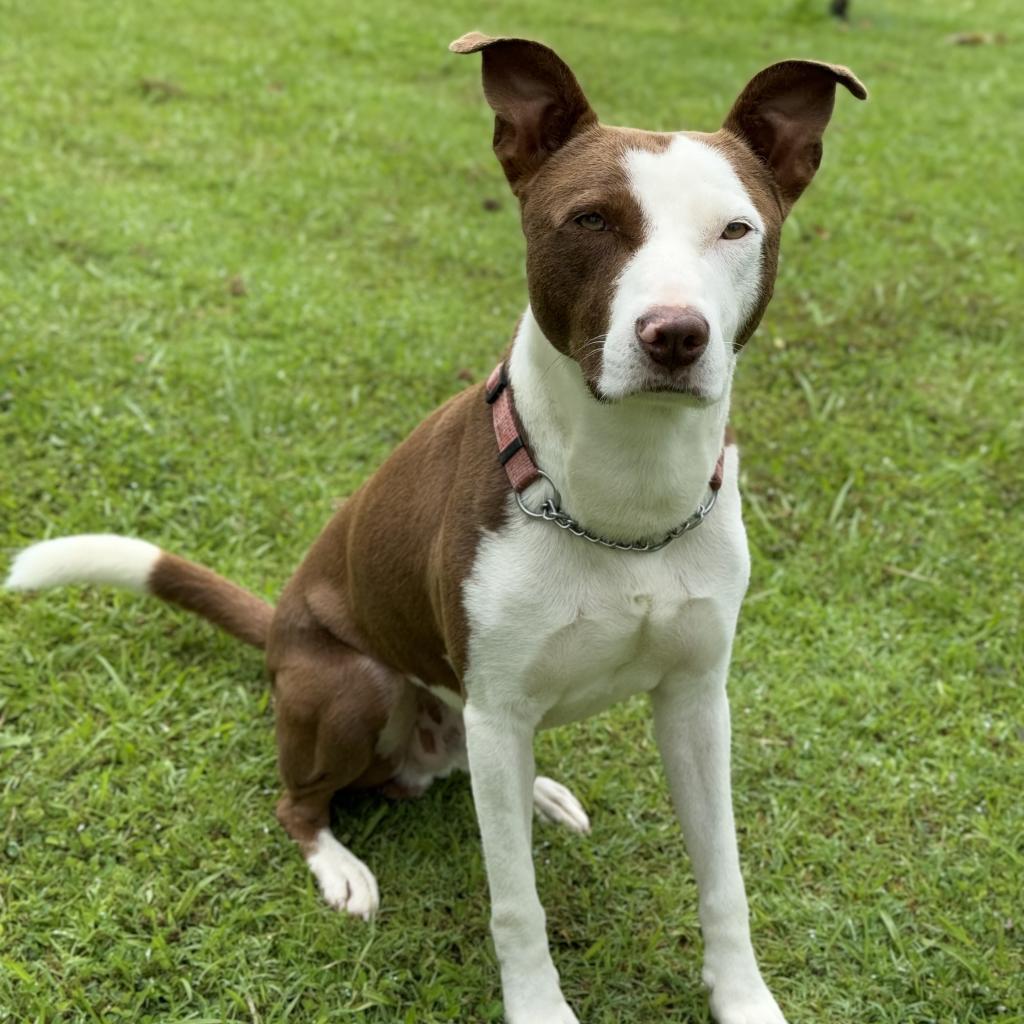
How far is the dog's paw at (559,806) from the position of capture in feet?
11.1

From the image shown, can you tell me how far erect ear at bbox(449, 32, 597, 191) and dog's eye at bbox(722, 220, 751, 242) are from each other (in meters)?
0.40

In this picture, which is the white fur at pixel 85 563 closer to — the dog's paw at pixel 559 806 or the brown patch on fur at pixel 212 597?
the brown patch on fur at pixel 212 597

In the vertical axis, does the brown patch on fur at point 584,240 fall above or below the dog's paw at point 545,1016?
above

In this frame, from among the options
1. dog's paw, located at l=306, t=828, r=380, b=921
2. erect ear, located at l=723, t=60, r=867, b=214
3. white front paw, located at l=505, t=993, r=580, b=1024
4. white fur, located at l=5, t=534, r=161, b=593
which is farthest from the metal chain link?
white fur, located at l=5, t=534, r=161, b=593

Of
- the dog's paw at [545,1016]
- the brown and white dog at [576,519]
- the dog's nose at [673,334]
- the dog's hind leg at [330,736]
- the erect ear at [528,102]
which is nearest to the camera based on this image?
the dog's nose at [673,334]

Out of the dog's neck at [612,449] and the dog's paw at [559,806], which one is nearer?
the dog's neck at [612,449]

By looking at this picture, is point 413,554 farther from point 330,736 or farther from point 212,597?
point 212,597

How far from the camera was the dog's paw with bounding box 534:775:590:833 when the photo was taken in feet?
11.1

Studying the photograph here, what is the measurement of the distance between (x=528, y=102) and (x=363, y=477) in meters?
2.49

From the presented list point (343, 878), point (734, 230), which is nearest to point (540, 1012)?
point (343, 878)

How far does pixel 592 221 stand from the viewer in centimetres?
222

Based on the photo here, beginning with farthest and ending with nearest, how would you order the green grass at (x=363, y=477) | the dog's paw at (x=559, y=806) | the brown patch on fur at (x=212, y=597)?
the brown patch on fur at (x=212, y=597) < the dog's paw at (x=559, y=806) < the green grass at (x=363, y=477)

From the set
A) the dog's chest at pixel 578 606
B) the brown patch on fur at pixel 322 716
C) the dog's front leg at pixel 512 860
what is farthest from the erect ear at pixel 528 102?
the brown patch on fur at pixel 322 716

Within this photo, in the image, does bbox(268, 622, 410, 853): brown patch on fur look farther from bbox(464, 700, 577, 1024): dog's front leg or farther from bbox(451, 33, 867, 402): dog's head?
bbox(451, 33, 867, 402): dog's head
